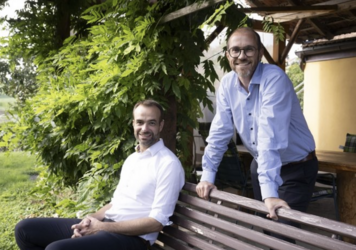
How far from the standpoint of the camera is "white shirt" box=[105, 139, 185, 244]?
260cm

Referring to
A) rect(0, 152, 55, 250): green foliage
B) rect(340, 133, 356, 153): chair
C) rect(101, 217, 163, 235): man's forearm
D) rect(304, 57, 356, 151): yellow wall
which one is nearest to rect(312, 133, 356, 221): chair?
rect(340, 133, 356, 153): chair

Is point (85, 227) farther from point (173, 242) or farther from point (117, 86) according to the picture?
point (117, 86)

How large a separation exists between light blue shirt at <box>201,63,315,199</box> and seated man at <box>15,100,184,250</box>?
0.28 metres

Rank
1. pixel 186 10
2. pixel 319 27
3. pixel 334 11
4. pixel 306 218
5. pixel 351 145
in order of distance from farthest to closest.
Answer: pixel 319 27
pixel 334 11
pixel 351 145
pixel 186 10
pixel 306 218

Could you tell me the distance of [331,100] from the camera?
437 inches

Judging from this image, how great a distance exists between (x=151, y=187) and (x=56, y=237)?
647 millimetres

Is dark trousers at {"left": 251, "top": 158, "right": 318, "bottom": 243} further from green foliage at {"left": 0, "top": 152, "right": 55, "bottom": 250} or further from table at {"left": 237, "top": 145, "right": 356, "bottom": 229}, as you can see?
green foliage at {"left": 0, "top": 152, "right": 55, "bottom": 250}

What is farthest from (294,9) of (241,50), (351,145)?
(241,50)

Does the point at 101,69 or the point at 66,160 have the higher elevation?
the point at 101,69

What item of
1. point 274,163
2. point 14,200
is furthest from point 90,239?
point 14,200

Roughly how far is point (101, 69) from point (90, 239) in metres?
1.98

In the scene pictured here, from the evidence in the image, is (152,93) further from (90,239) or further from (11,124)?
(11,124)

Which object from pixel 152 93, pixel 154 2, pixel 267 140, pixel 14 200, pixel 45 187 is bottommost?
pixel 14 200

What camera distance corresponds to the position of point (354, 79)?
1019cm
